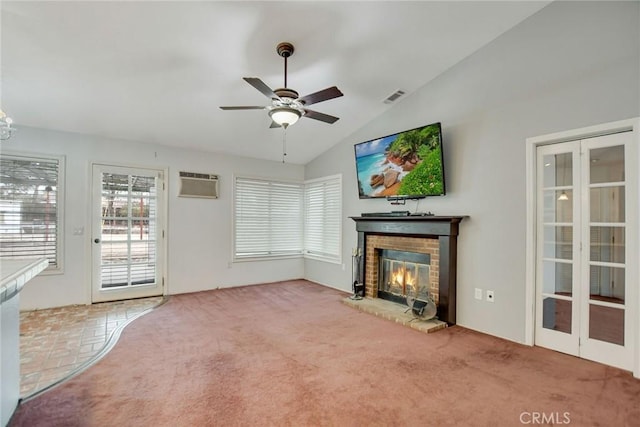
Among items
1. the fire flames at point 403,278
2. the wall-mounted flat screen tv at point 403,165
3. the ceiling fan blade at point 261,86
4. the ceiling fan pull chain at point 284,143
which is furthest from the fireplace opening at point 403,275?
the ceiling fan blade at point 261,86

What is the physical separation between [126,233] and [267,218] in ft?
8.12

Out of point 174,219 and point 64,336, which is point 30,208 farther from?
point 64,336

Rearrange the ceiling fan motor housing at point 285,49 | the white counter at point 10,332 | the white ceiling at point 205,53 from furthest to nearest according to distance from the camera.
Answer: the ceiling fan motor housing at point 285,49
the white ceiling at point 205,53
the white counter at point 10,332

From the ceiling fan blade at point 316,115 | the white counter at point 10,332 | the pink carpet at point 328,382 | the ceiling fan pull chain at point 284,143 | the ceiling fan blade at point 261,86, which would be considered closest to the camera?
the white counter at point 10,332

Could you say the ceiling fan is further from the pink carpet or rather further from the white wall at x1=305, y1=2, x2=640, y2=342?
the pink carpet

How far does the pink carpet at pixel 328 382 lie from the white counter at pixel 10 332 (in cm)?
16

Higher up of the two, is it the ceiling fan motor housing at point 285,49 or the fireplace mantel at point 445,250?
the ceiling fan motor housing at point 285,49

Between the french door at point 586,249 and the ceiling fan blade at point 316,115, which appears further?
the ceiling fan blade at point 316,115

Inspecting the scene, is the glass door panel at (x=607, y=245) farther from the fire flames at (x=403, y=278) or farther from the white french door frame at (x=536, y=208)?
the fire flames at (x=403, y=278)

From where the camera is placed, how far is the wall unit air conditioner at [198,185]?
5332 millimetres

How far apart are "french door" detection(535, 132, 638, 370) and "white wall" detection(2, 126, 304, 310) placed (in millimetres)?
4505

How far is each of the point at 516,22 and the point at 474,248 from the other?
255cm

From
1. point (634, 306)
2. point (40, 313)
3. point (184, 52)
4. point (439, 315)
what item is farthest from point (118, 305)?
point (634, 306)

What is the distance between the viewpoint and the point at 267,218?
6.30 metres
